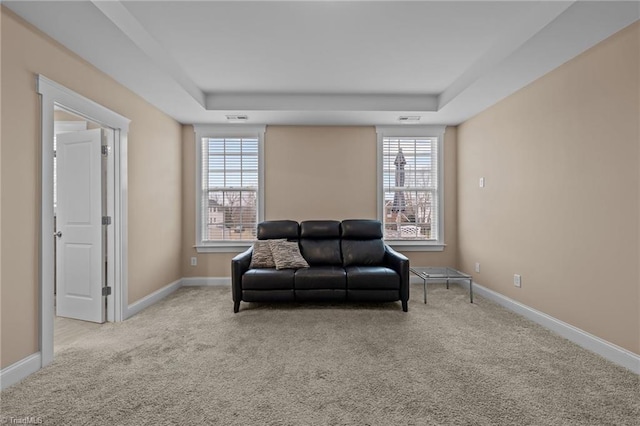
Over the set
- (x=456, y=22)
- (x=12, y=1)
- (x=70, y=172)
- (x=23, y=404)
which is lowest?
(x=23, y=404)

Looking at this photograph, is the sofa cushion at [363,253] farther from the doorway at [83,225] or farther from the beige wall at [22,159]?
the beige wall at [22,159]

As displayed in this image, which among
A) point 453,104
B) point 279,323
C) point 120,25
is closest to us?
point 120,25

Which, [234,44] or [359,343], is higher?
[234,44]

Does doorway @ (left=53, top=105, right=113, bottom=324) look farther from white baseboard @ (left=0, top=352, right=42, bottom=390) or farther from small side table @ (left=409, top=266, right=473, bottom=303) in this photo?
small side table @ (left=409, top=266, right=473, bottom=303)

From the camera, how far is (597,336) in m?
2.43

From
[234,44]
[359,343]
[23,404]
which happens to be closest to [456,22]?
[234,44]

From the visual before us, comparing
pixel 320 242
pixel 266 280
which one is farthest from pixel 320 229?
pixel 266 280

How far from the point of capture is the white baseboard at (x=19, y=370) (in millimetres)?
1938

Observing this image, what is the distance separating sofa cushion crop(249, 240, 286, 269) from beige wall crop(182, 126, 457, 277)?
32.4 inches

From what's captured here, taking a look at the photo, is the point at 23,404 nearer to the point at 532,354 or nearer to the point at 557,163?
the point at 532,354

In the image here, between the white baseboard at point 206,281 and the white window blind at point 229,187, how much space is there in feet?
2.03

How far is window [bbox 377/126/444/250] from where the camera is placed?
4.76 metres

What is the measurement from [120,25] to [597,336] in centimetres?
449

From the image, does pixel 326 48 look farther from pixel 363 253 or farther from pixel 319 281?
pixel 363 253
